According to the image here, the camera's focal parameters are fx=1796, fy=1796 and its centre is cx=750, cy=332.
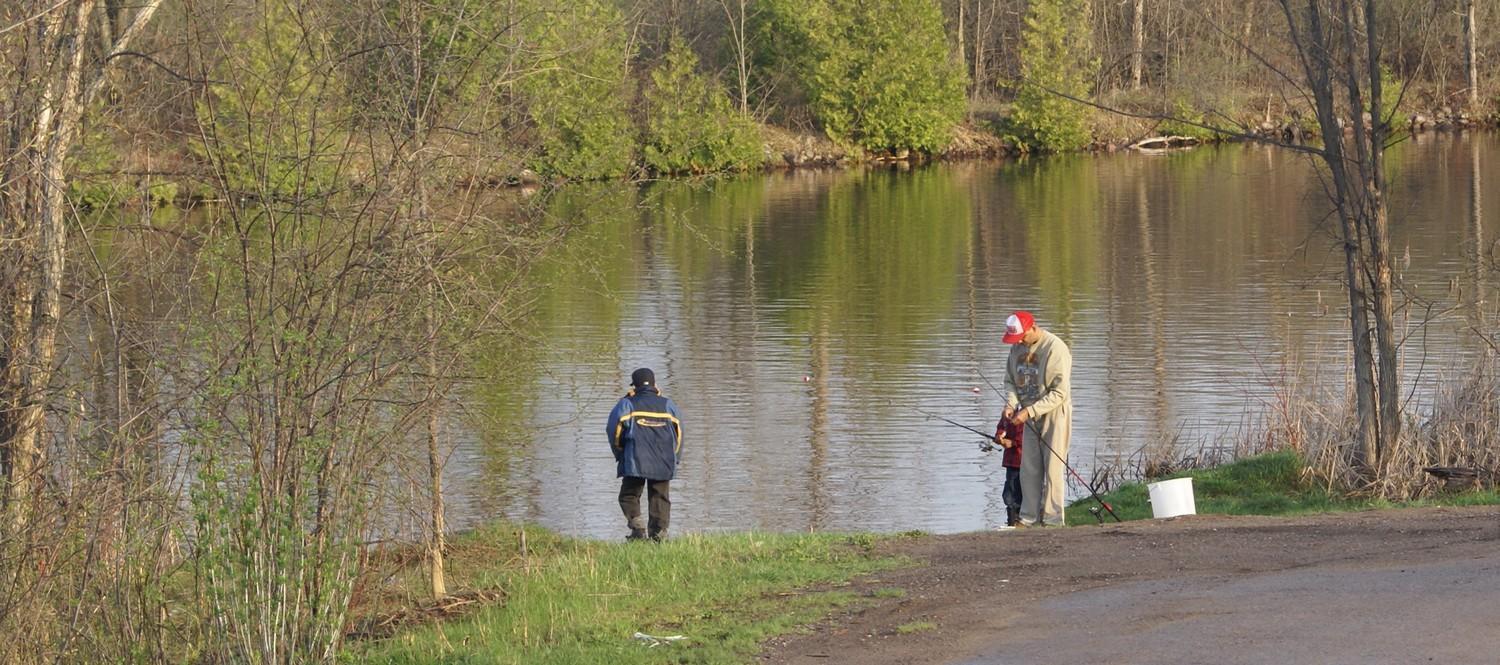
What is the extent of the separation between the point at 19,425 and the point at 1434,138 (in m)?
67.6

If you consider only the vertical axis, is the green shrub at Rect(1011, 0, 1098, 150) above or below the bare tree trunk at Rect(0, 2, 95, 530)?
above

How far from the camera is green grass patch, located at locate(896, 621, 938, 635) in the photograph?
8680 millimetres

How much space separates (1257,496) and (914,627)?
649 centimetres

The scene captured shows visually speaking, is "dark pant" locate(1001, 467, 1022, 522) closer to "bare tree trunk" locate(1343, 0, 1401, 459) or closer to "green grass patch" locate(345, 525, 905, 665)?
"green grass patch" locate(345, 525, 905, 665)

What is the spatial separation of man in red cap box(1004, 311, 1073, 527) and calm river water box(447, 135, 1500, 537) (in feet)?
6.41

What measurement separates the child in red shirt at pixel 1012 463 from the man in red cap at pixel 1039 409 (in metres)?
0.17

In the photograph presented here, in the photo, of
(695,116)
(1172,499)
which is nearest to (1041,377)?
(1172,499)

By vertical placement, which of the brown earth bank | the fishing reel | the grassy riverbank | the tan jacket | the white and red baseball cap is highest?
the white and red baseball cap

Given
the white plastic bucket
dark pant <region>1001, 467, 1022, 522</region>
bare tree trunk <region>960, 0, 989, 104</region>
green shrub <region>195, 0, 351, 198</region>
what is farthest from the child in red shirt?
bare tree trunk <region>960, 0, 989, 104</region>

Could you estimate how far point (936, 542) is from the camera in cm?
1161

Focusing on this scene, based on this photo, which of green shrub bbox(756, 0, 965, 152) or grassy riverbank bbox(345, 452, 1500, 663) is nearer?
grassy riverbank bbox(345, 452, 1500, 663)

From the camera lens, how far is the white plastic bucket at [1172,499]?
12633 mm

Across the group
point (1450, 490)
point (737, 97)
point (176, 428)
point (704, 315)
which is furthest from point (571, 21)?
point (737, 97)

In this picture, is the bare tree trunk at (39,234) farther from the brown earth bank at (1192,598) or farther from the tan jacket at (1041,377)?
the tan jacket at (1041,377)
